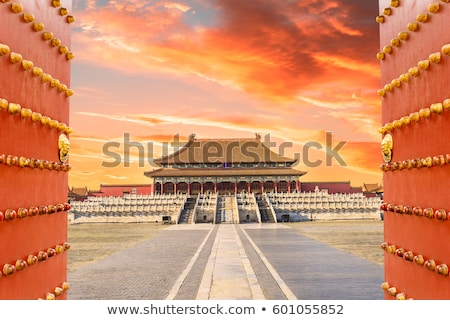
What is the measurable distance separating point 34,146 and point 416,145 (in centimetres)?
206

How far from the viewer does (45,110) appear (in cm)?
259

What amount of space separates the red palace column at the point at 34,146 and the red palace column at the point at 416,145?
6.46ft

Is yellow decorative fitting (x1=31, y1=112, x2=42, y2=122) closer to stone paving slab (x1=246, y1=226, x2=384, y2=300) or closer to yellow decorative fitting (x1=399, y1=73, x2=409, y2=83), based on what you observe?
yellow decorative fitting (x1=399, y1=73, x2=409, y2=83)

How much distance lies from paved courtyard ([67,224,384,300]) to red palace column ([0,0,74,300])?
4.53 metres

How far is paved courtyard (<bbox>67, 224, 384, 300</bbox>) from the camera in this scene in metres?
7.46

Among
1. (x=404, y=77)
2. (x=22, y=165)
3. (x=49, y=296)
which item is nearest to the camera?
(x=22, y=165)

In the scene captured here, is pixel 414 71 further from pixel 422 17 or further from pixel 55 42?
pixel 55 42

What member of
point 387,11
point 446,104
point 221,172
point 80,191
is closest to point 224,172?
point 221,172

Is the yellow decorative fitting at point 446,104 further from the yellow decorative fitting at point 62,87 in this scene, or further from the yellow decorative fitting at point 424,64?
the yellow decorative fitting at point 62,87

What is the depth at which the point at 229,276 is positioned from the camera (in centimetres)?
892

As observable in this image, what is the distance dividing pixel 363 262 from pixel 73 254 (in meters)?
8.80

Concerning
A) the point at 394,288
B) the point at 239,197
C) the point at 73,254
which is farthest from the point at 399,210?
the point at 239,197

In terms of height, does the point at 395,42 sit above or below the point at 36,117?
above
